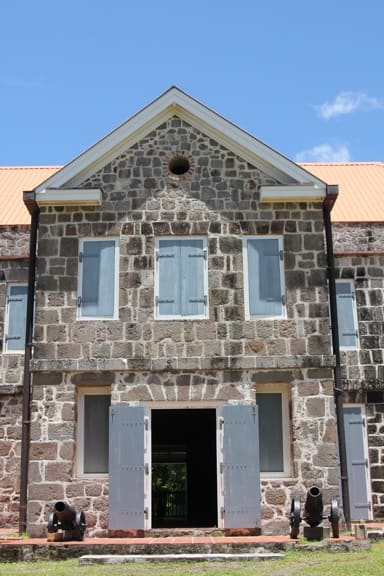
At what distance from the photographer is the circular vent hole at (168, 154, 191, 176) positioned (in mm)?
14445

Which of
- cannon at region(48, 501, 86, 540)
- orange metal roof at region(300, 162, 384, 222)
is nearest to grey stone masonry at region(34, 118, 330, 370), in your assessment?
cannon at region(48, 501, 86, 540)

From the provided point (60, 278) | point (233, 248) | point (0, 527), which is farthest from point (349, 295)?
point (0, 527)

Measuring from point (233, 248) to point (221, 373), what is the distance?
7.78ft

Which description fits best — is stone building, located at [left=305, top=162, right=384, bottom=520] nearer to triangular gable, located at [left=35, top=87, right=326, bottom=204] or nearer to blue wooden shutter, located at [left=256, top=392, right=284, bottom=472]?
blue wooden shutter, located at [left=256, top=392, right=284, bottom=472]

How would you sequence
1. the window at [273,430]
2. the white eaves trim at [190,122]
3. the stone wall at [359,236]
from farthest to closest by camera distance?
the stone wall at [359,236], the white eaves trim at [190,122], the window at [273,430]

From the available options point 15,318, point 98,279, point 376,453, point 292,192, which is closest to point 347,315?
point 376,453

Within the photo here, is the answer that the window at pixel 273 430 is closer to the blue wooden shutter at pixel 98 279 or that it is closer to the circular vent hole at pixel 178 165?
the blue wooden shutter at pixel 98 279

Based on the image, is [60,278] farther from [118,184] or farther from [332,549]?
[332,549]

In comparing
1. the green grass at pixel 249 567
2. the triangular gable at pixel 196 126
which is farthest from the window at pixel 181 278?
the green grass at pixel 249 567

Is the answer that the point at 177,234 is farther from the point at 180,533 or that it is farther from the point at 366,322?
the point at 180,533

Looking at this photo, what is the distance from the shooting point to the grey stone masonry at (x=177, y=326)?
42.5 ft

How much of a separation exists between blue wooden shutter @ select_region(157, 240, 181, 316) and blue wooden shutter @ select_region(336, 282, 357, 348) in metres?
4.30

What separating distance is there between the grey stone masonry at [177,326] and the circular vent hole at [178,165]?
10 centimetres

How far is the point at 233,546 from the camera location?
1128 cm
